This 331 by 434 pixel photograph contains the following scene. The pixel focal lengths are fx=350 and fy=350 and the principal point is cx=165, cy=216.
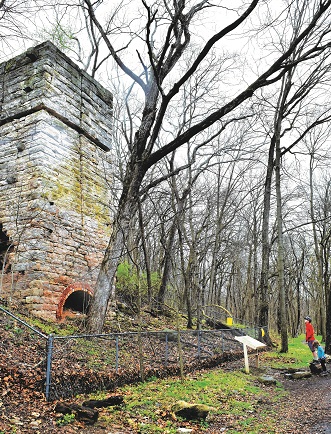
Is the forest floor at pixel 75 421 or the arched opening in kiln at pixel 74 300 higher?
the arched opening in kiln at pixel 74 300

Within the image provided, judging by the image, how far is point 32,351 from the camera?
19.8 ft

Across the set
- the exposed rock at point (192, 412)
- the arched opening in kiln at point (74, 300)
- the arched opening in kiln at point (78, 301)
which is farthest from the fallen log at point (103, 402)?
the arched opening in kiln at point (78, 301)

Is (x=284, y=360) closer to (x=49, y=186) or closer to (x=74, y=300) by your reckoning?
(x=74, y=300)

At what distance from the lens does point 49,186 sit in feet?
28.6

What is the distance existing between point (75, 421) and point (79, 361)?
1.83 m

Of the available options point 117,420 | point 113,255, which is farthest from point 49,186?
point 117,420

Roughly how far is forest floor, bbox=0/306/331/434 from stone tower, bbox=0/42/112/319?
2098 millimetres

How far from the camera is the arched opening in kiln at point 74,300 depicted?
8391mm

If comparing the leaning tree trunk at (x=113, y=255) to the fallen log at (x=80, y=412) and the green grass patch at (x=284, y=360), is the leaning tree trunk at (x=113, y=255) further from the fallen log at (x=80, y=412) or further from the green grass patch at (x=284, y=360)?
the green grass patch at (x=284, y=360)

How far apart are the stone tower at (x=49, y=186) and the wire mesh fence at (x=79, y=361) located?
1.39m

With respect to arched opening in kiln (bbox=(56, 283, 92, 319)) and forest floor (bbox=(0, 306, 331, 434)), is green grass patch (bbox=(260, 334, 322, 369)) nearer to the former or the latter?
forest floor (bbox=(0, 306, 331, 434))

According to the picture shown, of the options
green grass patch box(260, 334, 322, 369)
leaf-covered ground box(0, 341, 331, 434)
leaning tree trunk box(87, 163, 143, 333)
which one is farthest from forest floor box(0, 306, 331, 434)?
green grass patch box(260, 334, 322, 369)

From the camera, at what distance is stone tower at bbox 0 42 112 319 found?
26.8 ft

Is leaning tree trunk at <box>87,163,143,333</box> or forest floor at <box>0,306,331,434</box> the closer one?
forest floor at <box>0,306,331,434</box>
